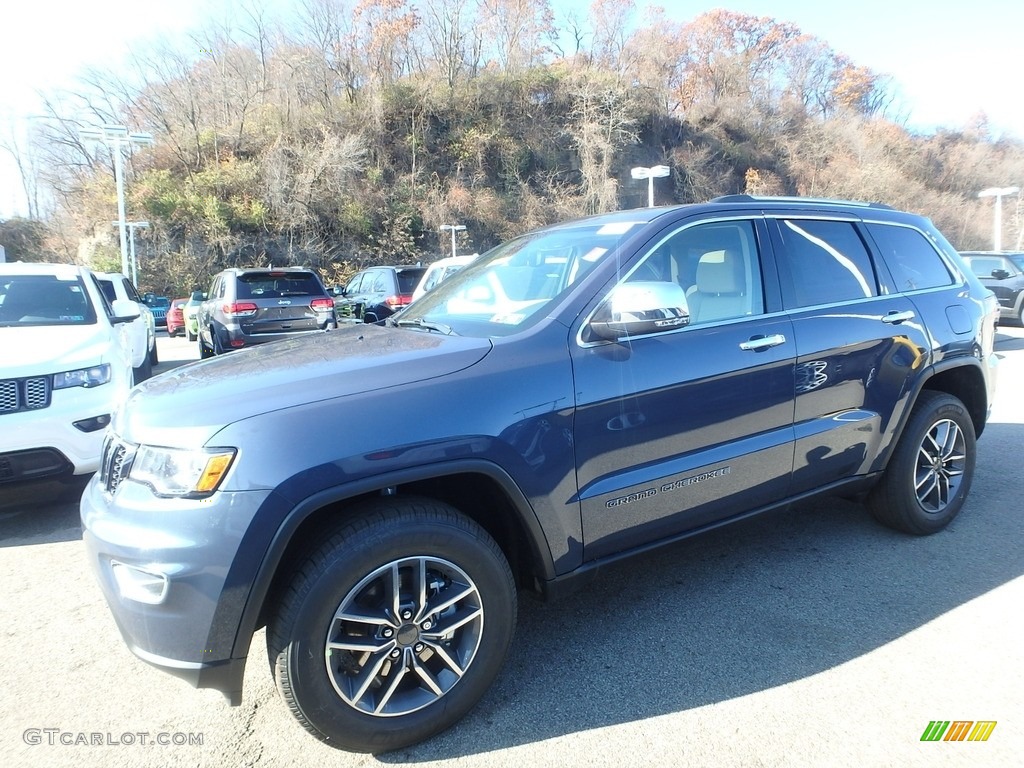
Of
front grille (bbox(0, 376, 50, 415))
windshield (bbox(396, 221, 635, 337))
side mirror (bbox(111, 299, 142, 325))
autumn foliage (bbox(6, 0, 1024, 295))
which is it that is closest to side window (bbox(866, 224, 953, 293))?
windshield (bbox(396, 221, 635, 337))

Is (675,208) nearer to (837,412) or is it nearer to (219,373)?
(837,412)

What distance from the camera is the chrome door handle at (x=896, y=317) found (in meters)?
3.50

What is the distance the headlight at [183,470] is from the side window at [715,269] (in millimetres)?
1934

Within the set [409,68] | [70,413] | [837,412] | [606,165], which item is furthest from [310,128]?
[837,412]

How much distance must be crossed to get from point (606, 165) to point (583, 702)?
131 feet

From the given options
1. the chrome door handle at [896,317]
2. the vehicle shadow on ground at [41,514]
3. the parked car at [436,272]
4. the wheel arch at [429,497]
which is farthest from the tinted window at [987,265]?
the vehicle shadow on ground at [41,514]

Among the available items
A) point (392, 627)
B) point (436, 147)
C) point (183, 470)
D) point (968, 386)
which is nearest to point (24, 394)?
point (183, 470)

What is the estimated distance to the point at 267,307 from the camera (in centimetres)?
988

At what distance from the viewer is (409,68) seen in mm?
40688

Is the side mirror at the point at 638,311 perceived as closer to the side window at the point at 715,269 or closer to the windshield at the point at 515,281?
the windshield at the point at 515,281

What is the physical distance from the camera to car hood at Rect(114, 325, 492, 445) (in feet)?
6.88

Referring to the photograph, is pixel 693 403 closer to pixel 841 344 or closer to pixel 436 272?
pixel 841 344

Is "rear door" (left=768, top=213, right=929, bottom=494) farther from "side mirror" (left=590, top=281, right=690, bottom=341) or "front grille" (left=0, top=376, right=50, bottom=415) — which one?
"front grille" (left=0, top=376, right=50, bottom=415)

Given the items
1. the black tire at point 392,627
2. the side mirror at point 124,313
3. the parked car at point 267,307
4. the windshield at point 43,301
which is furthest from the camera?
the parked car at point 267,307
